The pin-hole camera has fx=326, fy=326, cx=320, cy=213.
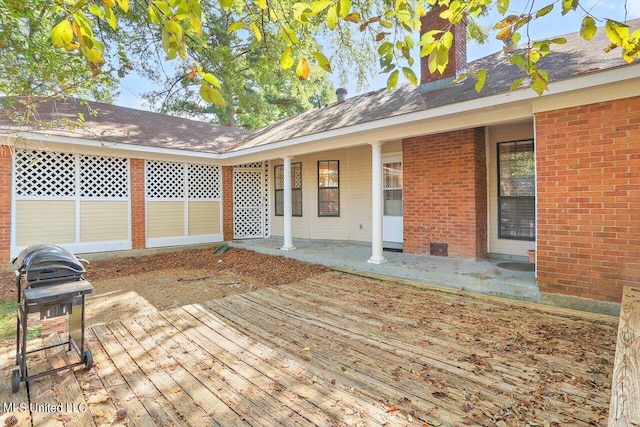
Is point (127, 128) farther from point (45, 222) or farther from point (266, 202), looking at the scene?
point (266, 202)

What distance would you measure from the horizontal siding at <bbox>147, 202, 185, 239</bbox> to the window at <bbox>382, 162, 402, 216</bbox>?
613 centimetres

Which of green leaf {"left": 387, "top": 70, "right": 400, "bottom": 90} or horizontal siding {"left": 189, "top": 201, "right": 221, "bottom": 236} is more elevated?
green leaf {"left": 387, "top": 70, "right": 400, "bottom": 90}

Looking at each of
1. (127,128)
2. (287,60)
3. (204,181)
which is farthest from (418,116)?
(127,128)

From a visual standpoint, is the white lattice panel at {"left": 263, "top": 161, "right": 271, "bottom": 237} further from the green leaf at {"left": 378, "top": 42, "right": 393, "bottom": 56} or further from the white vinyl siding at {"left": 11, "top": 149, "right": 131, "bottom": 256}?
the green leaf at {"left": 378, "top": 42, "right": 393, "bottom": 56}

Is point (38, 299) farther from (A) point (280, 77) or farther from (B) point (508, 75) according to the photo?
(A) point (280, 77)

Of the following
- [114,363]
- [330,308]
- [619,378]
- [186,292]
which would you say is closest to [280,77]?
[186,292]

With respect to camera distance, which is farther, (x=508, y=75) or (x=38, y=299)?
(x=508, y=75)

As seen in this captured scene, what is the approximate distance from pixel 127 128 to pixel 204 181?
8.52ft

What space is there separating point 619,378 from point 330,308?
10.5 feet

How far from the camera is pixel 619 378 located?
6.63 feet

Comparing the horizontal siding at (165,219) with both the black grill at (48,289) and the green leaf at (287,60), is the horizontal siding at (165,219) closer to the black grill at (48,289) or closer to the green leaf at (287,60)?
the black grill at (48,289)

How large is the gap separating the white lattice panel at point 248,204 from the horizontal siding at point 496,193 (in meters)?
7.17

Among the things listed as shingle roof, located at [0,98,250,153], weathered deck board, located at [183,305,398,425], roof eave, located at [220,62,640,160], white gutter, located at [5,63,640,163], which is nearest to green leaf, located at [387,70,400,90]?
weathered deck board, located at [183,305,398,425]

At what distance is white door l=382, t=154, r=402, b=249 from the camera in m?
8.10
